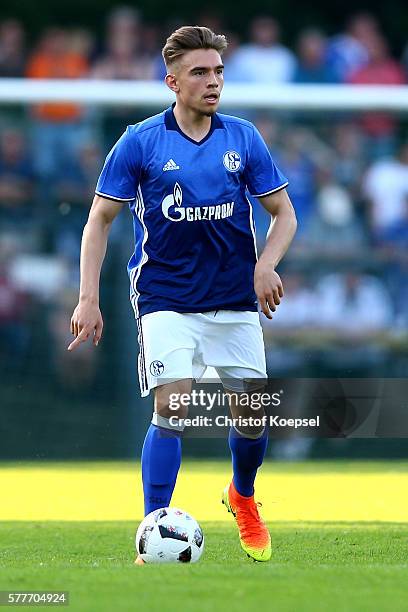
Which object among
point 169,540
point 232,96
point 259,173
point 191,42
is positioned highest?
point 191,42

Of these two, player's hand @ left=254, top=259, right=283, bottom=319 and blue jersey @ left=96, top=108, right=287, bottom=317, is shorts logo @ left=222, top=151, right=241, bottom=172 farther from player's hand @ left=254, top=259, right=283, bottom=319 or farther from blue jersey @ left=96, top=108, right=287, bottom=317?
player's hand @ left=254, top=259, right=283, bottom=319

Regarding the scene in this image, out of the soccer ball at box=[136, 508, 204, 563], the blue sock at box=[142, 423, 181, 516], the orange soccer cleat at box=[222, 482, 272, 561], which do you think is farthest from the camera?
the orange soccer cleat at box=[222, 482, 272, 561]

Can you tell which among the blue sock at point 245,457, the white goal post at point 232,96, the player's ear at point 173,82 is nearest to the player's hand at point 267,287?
the blue sock at point 245,457

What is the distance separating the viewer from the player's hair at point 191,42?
5867 mm

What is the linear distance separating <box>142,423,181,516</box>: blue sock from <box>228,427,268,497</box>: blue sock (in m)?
0.41

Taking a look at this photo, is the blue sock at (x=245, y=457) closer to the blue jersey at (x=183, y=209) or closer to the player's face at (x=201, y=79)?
the blue jersey at (x=183, y=209)

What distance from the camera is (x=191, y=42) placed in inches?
231

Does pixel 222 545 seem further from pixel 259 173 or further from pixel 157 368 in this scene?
pixel 259 173

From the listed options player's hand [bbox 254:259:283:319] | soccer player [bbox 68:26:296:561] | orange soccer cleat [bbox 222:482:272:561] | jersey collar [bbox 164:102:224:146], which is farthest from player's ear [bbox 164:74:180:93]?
orange soccer cleat [bbox 222:482:272:561]

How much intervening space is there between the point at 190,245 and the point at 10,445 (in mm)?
4279

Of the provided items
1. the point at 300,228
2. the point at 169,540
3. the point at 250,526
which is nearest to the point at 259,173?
the point at 250,526

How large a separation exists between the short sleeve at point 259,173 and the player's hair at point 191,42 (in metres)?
0.47

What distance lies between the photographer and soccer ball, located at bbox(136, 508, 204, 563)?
17.6 feet

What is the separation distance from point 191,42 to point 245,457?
189 cm
